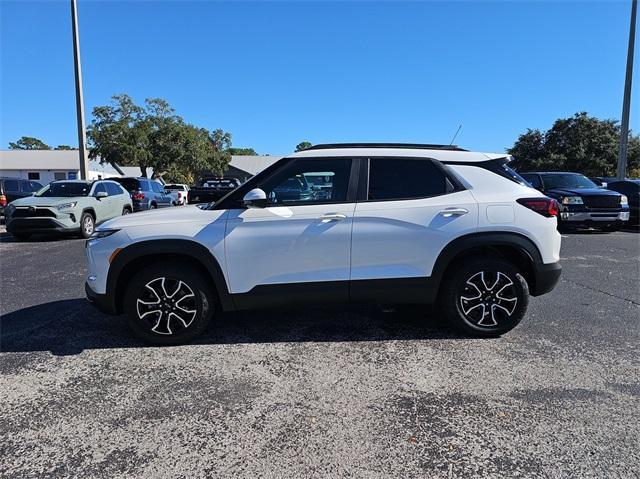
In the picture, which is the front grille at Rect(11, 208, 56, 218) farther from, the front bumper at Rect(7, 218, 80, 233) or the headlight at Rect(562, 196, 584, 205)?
the headlight at Rect(562, 196, 584, 205)

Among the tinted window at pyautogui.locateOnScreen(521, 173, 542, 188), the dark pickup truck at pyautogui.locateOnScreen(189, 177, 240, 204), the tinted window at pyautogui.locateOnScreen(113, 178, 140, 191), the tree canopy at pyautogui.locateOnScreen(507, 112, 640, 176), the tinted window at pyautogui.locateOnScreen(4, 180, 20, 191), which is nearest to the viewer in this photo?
the tinted window at pyautogui.locateOnScreen(521, 173, 542, 188)

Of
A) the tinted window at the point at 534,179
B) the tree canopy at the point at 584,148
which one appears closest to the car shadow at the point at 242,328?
the tinted window at the point at 534,179

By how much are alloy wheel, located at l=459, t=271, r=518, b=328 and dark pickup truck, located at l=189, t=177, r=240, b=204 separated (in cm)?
1306

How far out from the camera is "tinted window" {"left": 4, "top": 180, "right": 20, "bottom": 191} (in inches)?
655

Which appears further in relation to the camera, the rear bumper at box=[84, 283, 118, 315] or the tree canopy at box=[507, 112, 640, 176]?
the tree canopy at box=[507, 112, 640, 176]

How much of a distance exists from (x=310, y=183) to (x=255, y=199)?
1.99 feet

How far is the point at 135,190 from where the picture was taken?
52.4ft

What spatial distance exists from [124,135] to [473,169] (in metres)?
41.1

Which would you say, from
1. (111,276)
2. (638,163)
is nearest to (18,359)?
(111,276)

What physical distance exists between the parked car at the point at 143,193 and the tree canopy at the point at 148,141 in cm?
2464

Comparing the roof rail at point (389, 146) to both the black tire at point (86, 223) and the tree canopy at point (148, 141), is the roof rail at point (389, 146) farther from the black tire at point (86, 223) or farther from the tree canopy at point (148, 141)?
the tree canopy at point (148, 141)

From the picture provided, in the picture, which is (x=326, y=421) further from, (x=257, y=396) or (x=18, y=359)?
(x=18, y=359)

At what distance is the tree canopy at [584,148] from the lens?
36625 mm

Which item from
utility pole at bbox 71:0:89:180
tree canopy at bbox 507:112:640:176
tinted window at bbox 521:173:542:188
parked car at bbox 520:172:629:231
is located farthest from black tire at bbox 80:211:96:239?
tree canopy at bbox 507:112:640:176
